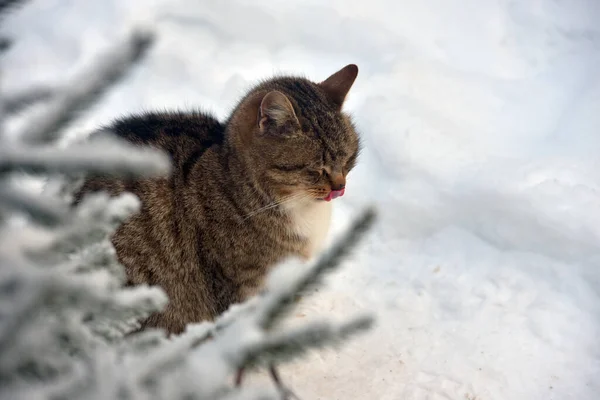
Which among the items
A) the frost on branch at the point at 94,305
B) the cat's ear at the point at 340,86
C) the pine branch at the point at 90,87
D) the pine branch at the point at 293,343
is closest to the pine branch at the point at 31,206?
the frost on branch at the point at 94,305

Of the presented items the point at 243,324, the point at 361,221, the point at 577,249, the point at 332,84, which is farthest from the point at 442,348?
the point at 243,324

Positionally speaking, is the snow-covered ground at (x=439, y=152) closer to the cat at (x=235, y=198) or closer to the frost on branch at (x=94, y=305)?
the cat at (x=235, y=198)

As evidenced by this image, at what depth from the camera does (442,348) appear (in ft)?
7.53

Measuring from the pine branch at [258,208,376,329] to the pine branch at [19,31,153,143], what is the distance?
0.39 metres

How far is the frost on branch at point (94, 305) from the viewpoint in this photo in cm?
77

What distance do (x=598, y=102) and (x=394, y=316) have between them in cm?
172

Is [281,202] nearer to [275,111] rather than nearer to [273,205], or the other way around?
[273,205]

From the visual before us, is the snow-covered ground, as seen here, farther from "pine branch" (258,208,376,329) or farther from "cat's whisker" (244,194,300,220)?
"pine branch" (258,208,376,329)

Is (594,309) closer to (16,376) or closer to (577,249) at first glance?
(577,249)

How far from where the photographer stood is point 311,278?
84 centimetres

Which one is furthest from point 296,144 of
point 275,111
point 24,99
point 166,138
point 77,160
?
point 77,160

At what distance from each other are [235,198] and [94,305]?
1.24 m

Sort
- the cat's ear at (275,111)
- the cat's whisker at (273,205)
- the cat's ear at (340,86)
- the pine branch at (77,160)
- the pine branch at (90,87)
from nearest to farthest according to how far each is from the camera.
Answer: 1. the pine branch at (77,160)
2. the pine branch at (90,87)
3. the cat's ear at (275,111)
4. the cat's whisker at (273,205)
5. the cat's ear at (340,86)

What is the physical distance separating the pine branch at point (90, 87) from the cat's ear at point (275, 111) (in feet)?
3.32
